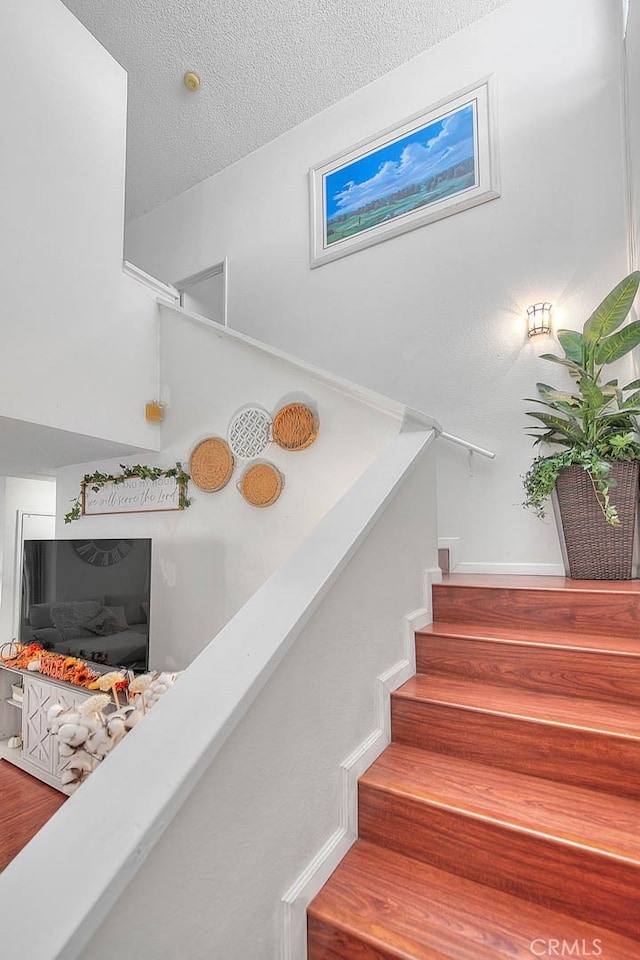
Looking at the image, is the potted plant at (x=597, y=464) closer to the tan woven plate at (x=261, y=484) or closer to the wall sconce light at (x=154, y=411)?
the tan woven plate at (x=261, y=484)

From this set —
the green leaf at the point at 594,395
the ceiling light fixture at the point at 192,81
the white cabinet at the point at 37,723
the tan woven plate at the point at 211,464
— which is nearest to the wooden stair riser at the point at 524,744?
Answer: the green leaf at the point at 594,395

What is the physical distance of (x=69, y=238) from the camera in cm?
281

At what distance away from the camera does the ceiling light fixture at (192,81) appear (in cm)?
374

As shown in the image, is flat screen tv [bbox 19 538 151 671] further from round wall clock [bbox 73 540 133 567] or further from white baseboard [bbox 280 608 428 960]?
white baseboard [bbox 280 608 428 960]

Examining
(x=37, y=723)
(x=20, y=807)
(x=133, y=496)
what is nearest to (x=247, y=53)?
(x=133, y=496)

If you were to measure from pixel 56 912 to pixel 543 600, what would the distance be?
1.72m

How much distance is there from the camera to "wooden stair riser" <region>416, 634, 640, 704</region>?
1.56 meters

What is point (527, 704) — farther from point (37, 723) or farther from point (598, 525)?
point (37, 723)

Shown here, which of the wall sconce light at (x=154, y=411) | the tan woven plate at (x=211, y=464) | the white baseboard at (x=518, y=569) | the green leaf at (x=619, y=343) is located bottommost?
the white baseboard at (x=518, y=569)

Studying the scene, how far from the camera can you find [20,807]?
2.95 m

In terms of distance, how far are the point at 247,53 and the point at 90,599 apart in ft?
12.9

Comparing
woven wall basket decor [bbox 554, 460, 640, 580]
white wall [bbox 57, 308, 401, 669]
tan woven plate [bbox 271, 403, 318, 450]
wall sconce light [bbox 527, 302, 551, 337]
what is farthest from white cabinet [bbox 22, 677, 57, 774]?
wall sconce light [bbox 527, 302, 551, 337]

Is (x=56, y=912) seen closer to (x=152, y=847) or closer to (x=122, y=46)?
(x=152, y=847)

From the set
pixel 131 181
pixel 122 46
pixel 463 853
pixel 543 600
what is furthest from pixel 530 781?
pixel 131 181
